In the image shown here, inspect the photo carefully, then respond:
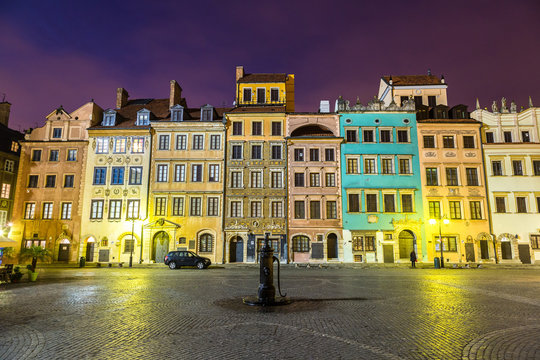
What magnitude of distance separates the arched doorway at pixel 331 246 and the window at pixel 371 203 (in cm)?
454

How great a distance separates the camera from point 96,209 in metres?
36.3

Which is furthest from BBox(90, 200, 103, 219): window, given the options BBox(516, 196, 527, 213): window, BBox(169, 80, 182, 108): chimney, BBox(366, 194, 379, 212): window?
BBox(516, 196, 527, 213): window

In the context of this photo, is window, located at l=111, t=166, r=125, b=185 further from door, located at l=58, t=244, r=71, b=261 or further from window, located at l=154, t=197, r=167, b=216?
door, located at l=58, t=244, r=71, b=261

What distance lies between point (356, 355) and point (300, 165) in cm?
3069

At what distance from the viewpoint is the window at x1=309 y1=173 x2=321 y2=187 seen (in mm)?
36656

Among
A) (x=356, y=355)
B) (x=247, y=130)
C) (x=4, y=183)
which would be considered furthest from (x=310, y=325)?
(x=4, y=183)

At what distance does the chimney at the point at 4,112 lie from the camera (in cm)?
4322

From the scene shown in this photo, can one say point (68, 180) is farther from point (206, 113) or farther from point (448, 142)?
point (448, 142)

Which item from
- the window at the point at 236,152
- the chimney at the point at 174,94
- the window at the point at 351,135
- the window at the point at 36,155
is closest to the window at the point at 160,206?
the window at the point at 236,152

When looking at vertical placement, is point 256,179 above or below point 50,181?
above

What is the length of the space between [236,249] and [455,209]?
22.9 metres

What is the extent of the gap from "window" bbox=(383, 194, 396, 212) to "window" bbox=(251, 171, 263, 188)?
13.0 m

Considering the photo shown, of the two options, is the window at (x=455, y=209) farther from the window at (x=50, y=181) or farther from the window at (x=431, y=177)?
the window at (x=50, y=181)

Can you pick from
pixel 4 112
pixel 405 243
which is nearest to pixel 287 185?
pixel 405 243
